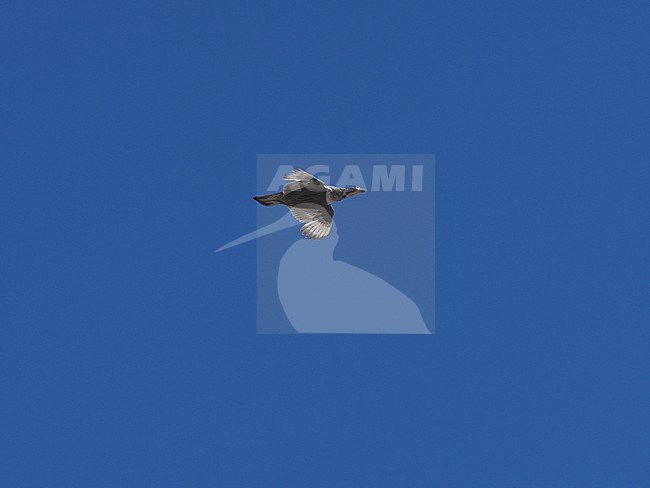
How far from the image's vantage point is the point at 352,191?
17.9 metres

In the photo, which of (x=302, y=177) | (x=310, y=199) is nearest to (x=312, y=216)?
(x=310, y=199)

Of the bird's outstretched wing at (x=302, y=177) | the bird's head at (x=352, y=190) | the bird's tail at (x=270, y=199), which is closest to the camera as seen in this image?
the bird's outstretched wing at (x=302, y=177)

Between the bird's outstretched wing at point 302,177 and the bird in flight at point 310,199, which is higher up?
the bird's outstretched wing at point 302,177

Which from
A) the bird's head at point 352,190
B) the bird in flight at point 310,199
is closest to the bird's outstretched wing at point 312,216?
the bird in flight at point 310,199

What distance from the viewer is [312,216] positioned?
59.5 feet

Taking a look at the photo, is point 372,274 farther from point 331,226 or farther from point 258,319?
point 331,226

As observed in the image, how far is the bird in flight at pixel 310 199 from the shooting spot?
58.4 feet

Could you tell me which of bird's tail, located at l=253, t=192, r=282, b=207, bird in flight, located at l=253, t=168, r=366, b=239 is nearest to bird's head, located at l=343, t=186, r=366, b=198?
bird in flight, located at l=253, t=168, r=366, b=239

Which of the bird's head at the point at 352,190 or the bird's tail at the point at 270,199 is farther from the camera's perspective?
the bird's tail at the point at 270,199

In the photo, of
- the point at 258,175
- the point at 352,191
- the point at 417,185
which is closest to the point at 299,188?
the point at 352,191

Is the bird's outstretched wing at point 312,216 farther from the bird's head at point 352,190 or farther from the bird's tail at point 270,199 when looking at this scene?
the bird's head at point 352,190

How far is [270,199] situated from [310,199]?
807 mm

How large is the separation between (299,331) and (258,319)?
3.50 feet

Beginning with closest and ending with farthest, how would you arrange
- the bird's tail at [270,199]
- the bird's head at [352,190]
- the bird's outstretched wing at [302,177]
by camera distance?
the bird's outstretched wing at [302,177] → the bird's head at [352,190] → the bird's tail at [270,199]
